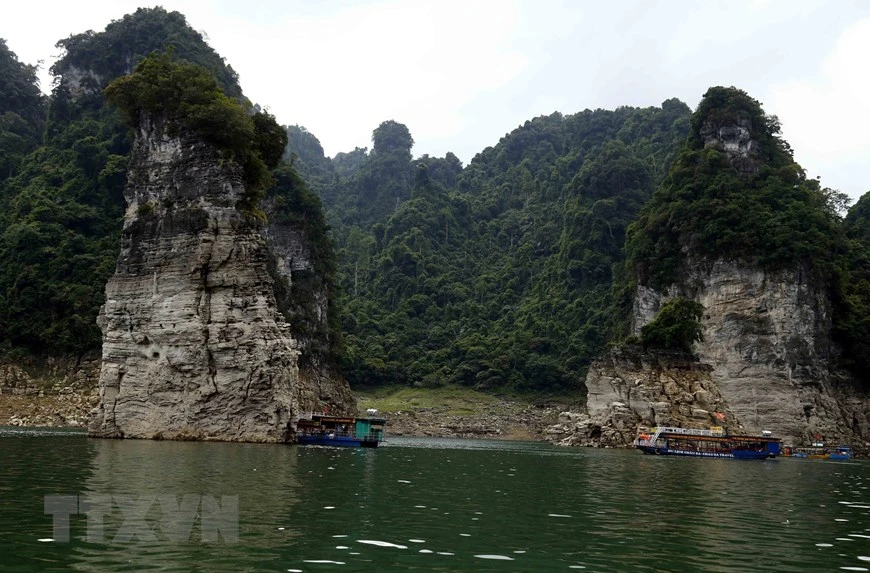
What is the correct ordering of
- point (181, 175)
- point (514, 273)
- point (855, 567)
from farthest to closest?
point (514, 273)
point (181, 175)
point (855, 567)

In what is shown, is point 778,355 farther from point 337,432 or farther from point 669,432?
point 337,432

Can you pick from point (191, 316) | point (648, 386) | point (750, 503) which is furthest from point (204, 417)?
point (648, 386)

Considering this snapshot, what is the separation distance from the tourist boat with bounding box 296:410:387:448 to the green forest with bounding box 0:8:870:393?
59.5ft

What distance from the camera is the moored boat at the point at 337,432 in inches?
2549

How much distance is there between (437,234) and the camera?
191000 millimetres

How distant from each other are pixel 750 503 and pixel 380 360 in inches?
4677

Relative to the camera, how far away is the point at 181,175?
66000 mm

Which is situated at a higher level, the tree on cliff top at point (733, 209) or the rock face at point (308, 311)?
the tree on cliff top at point (733, 209)

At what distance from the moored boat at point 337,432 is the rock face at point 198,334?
226cm

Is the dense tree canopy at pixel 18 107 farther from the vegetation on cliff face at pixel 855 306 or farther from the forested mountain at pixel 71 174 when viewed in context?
the vegetation on cliff face at pixel 855 306

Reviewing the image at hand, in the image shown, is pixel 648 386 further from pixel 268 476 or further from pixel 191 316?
pixel 268 476

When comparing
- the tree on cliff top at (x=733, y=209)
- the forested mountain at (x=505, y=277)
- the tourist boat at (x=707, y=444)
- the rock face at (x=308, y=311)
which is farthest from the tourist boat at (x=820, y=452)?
the rock face at (x=308, y=311)

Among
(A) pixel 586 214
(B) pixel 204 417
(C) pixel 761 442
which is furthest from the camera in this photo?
(A) pixel 586 214

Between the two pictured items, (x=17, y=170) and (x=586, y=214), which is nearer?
(x=17, y=170)
